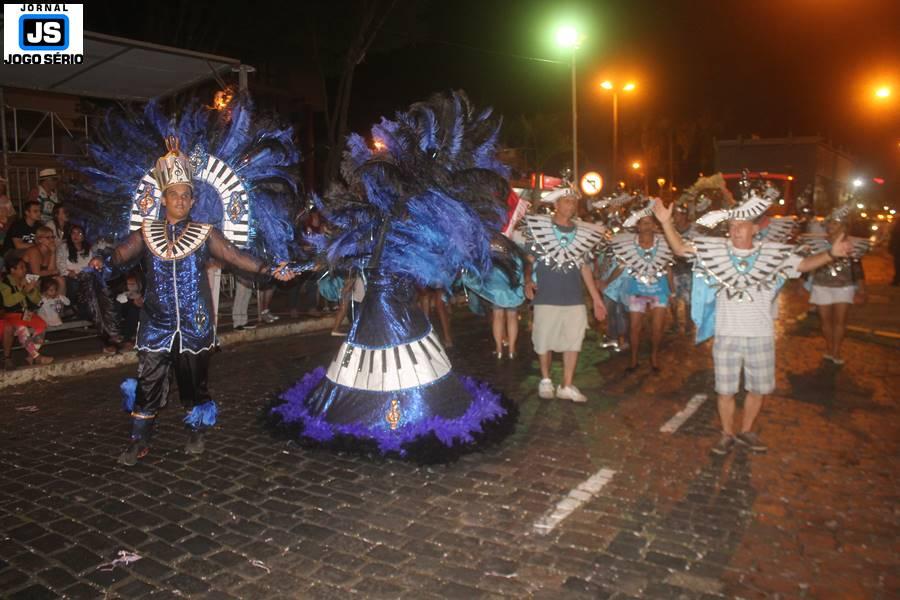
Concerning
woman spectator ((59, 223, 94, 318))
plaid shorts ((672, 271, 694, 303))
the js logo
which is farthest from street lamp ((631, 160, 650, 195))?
woman spectator ((59, 223, 94, 318))

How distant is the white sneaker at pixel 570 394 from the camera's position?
6.80 meters

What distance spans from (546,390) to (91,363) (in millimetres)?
5497

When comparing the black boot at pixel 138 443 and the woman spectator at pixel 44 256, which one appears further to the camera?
the woman spectator at pixel 44 256

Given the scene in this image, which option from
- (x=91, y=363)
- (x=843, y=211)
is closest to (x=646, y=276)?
(x=843, y=211)

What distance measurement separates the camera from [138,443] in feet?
17.1

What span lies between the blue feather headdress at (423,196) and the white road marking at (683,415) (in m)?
2.20

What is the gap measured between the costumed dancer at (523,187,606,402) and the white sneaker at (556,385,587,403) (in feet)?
1.12

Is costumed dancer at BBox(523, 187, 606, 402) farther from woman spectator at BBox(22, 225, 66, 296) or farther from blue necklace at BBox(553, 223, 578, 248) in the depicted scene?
woman spectator at BBox(22, 225, 66, 296)

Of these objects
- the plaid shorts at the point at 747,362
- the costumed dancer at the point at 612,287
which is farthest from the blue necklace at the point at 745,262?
the costumed dancer at the point at 612,287

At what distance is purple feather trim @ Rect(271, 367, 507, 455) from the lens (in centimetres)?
516

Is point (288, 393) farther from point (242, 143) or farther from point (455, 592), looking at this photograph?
point (455, 592)

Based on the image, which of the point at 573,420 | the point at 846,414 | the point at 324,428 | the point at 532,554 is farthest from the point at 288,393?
the point at 846,414

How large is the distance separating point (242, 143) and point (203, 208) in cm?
61

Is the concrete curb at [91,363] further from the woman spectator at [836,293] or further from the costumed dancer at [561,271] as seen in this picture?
the woman spectator at [836,293]
